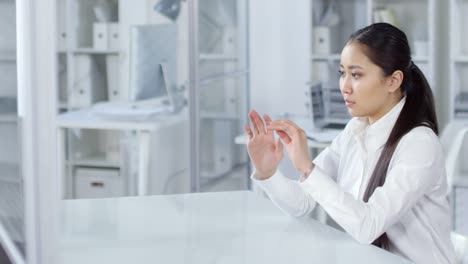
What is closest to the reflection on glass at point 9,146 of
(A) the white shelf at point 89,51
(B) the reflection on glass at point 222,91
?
(B) the reflection on glass at point 222,91

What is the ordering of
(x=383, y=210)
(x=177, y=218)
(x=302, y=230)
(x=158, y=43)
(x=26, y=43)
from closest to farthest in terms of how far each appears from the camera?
1. (x=26, y=43)
2. (x=383, y=210)
3. (x=302, y=230)
4. (x=177, y=218)
5. (x=158, y=43)

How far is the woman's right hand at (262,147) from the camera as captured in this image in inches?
67.1

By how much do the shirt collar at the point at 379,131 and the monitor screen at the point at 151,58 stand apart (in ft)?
6.45

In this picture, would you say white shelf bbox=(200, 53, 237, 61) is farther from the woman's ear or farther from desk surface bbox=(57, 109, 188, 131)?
the woman's ear

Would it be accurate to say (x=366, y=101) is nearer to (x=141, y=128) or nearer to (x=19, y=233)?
(x=19, y=233)

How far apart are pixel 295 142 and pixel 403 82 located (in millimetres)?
307

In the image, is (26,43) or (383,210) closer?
(26,43)

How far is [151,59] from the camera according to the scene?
3.61 meters

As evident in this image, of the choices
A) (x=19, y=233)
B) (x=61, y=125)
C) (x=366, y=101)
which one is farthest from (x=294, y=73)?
(x=19, y=233)

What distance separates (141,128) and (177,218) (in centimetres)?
202

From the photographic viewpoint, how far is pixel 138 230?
65.2 inches

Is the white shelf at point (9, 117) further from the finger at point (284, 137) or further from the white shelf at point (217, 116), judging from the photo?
the white shelf at point (217, 116)

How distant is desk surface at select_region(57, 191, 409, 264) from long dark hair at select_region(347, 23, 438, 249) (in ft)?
0.70

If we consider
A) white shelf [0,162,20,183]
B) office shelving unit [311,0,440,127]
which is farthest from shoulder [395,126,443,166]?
office shelving unit [311,0,440,127]
